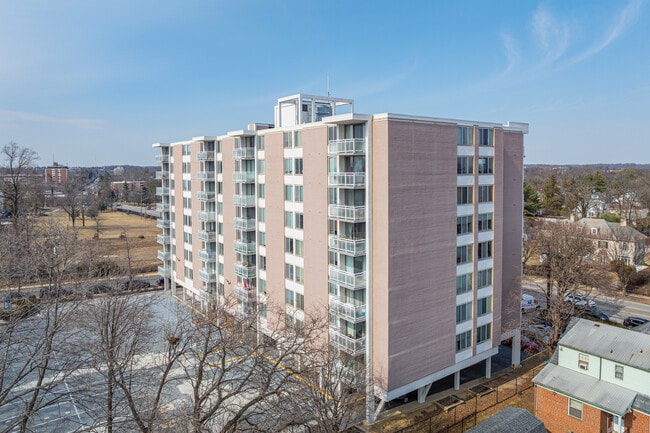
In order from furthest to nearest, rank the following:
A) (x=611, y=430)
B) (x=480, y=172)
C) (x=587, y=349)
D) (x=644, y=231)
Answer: (x=644, y=231), (x=480, y=172), (x=587, y=349), (x=611, y=430)

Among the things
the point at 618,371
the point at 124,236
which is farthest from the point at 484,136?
the point at 124,236

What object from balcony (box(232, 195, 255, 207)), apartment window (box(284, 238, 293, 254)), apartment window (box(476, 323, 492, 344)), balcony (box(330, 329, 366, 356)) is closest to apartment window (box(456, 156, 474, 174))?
apartment window (box(476, 323, 492, 344))

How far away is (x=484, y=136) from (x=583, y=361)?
14.7 metres

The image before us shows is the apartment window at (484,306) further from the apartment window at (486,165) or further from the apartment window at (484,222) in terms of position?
the apartment window at (486,165)

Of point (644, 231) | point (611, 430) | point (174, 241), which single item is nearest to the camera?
point (611, 430)

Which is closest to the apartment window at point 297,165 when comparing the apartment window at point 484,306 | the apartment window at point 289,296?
the apartment window at point 289,296

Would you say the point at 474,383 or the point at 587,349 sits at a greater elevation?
the point at 587,349

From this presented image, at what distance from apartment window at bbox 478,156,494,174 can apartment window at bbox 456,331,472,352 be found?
1065 centimetres

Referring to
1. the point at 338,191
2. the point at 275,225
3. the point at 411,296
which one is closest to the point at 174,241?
the point at 275,225

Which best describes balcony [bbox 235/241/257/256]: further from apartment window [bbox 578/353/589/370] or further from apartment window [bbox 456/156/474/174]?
apartment window [bbox 578/353/589/370]

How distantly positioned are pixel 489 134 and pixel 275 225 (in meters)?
16.2

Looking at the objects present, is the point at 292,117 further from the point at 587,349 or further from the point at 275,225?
the point at 587,349

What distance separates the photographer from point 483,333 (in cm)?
3094

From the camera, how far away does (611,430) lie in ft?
79.3
